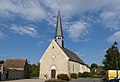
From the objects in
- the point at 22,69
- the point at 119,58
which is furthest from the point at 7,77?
the point at 119,58

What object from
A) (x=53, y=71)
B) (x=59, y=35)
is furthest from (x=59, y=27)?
(x=53, y=71)

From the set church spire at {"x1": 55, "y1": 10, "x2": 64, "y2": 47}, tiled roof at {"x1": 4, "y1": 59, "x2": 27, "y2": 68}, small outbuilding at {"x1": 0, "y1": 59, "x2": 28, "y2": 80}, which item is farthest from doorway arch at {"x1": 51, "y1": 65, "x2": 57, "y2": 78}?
tiled roof at {"x1": 4, "y1": 59, "x2": 27, "y2": 68}

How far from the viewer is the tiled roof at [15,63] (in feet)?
193

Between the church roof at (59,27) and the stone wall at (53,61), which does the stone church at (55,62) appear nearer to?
the stone wall at (53,61)

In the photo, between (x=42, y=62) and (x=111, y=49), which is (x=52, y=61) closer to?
(x=42, y=62)

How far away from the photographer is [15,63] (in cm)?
5947

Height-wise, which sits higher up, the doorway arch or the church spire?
the church spire

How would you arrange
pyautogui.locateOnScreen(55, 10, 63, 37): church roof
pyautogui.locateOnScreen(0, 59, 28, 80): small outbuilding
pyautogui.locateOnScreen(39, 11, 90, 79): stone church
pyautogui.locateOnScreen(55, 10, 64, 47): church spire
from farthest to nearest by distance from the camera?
pyautogui.locateOnScreen(55, 10, 63, 37): church roof
pyautogui.locateOnScreen(55, 10, 64, 47): church spire
pyautogui.locateOnScreen(0, 59, 28, 80): small outbuilding
pyautogui.locateOnScreen(39, 11, 90, 79): stone church

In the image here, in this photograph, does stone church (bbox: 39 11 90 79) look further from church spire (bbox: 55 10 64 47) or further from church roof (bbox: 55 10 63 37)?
church roof (bbox: 55 10 63 37)

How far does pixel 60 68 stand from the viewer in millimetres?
52406

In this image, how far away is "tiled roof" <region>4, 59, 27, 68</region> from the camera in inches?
2319

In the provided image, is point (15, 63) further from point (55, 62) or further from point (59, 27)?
point (59, 27)

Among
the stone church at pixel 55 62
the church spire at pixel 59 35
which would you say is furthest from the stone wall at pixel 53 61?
the church spire at pixel 59 35

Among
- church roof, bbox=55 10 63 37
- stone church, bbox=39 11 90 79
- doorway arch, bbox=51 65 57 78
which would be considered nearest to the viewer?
stone church, bbox=39 11 90 79
